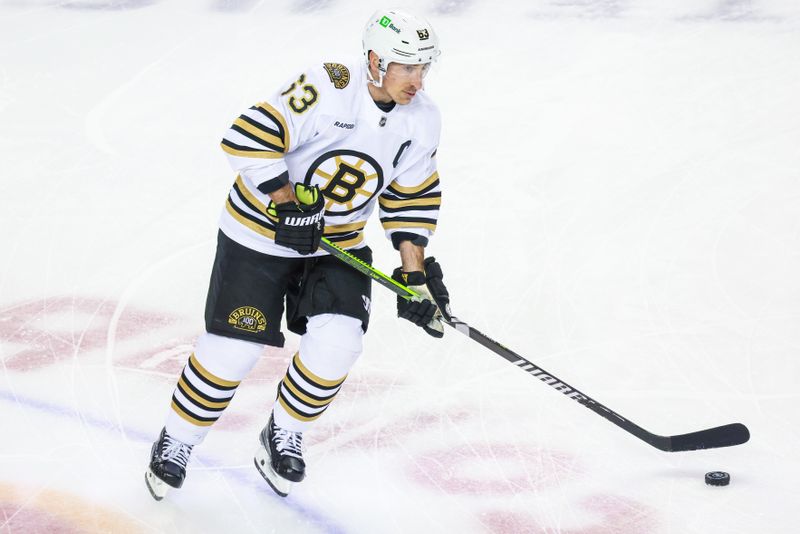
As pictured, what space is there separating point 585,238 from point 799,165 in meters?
1.11

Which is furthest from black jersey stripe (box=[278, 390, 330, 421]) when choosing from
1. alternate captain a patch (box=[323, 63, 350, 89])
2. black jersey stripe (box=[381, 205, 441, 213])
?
alternate captain a patch (box=[323, 63, 350, 89])

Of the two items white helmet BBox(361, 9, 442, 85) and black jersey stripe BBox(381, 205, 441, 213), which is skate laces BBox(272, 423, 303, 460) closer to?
black jersey stripe BBox(381, 205, 441, 213)

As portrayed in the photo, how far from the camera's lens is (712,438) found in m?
3.46

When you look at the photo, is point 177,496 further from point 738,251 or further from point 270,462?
point 738,251

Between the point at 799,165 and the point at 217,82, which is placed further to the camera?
the point at 217,82

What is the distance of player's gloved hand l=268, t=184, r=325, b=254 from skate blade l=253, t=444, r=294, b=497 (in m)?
0.66

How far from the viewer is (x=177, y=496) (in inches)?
132

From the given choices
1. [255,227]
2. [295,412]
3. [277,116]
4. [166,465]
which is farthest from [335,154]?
[166,465]

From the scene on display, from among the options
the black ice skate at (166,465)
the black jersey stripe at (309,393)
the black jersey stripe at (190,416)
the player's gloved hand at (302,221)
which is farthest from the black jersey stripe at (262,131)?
the black ice skate at (166,465)

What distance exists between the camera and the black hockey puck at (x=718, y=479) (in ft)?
11.1

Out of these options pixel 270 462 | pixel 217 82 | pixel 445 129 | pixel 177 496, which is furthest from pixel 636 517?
pixel 217 82

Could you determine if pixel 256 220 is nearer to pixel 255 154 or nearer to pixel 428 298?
pixel 255 154

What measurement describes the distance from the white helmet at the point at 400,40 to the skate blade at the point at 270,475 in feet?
3.71

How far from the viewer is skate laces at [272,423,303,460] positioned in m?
3.32
